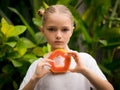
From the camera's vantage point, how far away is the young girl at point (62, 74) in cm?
132

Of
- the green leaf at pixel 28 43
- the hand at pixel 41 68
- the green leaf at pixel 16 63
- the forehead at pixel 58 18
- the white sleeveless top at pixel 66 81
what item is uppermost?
the forehead at pixel 58 18

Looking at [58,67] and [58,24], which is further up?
[58,24]

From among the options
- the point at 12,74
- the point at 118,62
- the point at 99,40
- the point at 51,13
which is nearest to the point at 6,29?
the point at 12,74

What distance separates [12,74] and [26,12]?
0.68m

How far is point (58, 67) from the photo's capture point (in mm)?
1334

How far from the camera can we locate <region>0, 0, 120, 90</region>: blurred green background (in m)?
2.25

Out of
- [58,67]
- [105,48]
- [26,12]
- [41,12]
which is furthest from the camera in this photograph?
[26,12]

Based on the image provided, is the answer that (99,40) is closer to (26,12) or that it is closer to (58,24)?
(26,12)

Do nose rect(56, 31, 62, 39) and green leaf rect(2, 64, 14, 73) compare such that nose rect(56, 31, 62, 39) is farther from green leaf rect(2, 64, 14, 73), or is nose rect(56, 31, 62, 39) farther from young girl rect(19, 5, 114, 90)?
green leaf rect(2, 64, 14, 73)

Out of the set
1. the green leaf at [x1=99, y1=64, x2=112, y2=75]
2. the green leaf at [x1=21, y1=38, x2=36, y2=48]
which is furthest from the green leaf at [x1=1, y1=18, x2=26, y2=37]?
the green leaf at [x1=99, y1=64, x2=112, y2=75]

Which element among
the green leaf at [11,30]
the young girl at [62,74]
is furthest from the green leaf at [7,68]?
the young girl at [62,74]

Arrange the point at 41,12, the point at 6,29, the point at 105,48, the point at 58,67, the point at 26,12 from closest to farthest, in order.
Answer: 1. the point at 58,67
2. the point at 41,12
3. the point at 6,29
4. the point at 105,48
5. the point at 26,12

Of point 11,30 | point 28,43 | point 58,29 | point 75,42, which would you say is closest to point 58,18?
point 58,29

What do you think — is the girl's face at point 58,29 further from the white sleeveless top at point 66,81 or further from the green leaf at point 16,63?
the green leaf at point 16,63
